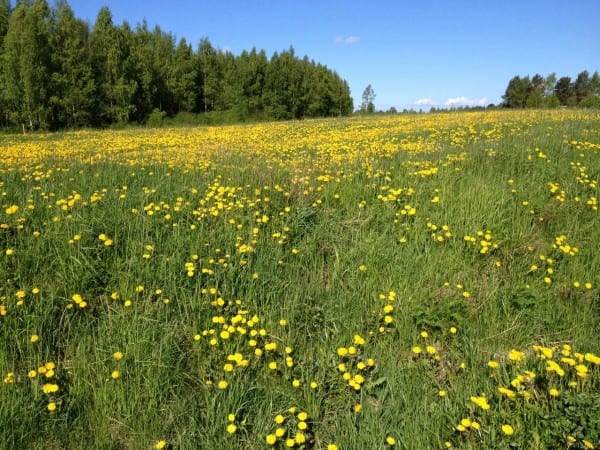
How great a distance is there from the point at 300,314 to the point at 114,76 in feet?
122

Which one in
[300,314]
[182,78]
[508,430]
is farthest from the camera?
[182,78]

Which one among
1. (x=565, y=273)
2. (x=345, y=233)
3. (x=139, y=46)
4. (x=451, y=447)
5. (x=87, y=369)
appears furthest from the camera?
(x=139, y=46)

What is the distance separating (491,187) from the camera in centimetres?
522

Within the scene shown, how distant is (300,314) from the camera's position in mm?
3170

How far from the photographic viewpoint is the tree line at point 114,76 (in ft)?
91.2

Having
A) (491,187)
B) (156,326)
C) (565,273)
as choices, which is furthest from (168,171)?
(565,273)

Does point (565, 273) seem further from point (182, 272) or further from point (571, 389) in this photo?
point (182, 272)

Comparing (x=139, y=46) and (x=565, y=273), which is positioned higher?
(x=139, y=46)

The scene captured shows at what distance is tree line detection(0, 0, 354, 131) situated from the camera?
2780 centimetres

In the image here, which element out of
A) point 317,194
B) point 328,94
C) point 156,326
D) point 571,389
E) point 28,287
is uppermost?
point 328,94

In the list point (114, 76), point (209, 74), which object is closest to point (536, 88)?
point (209, 74)

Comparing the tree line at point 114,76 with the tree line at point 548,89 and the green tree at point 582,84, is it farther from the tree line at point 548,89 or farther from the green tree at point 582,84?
the green tree at point 582,84

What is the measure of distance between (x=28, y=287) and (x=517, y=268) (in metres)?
4.43

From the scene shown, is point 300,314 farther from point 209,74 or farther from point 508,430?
point 209,74
